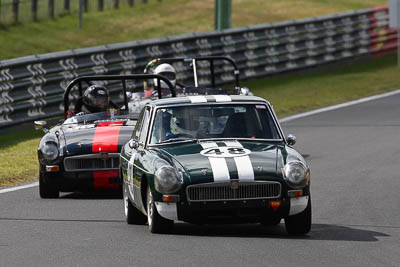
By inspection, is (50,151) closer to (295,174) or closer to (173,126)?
(173,126)

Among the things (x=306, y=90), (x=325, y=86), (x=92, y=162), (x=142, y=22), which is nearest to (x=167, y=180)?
(x=92, y=162)

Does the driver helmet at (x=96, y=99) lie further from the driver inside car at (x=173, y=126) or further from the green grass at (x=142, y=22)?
the green grass at (x=142, y=22)

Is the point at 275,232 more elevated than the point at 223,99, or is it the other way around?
the point at 223,99

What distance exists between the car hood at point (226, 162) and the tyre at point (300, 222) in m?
0.39

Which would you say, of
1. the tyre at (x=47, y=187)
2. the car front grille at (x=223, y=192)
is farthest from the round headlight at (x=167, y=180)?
the tyre at (x=47, y=187)

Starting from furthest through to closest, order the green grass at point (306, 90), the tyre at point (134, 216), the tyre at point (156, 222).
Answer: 1. the green grass at point (306, 90)
2. the tyre at point (134, 216)
3. the tyre at point (156, 222)

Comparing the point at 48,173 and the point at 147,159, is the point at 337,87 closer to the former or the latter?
the point at 48,173

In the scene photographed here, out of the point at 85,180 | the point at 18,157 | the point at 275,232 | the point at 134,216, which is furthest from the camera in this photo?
the point at 18,157

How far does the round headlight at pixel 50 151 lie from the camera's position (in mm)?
13000

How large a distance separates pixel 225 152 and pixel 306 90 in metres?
15.8

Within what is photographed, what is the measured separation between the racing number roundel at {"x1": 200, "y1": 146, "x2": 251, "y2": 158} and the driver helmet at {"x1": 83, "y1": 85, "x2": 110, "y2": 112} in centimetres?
487

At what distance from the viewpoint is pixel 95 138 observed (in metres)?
13.1

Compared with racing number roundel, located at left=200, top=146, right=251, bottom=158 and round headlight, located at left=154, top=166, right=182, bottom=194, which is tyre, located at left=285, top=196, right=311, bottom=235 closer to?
racing number roundel, located at left=200, top=146, right=251, bottom=158

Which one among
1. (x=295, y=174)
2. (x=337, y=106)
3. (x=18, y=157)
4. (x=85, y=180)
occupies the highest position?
(x=295, y=174)
